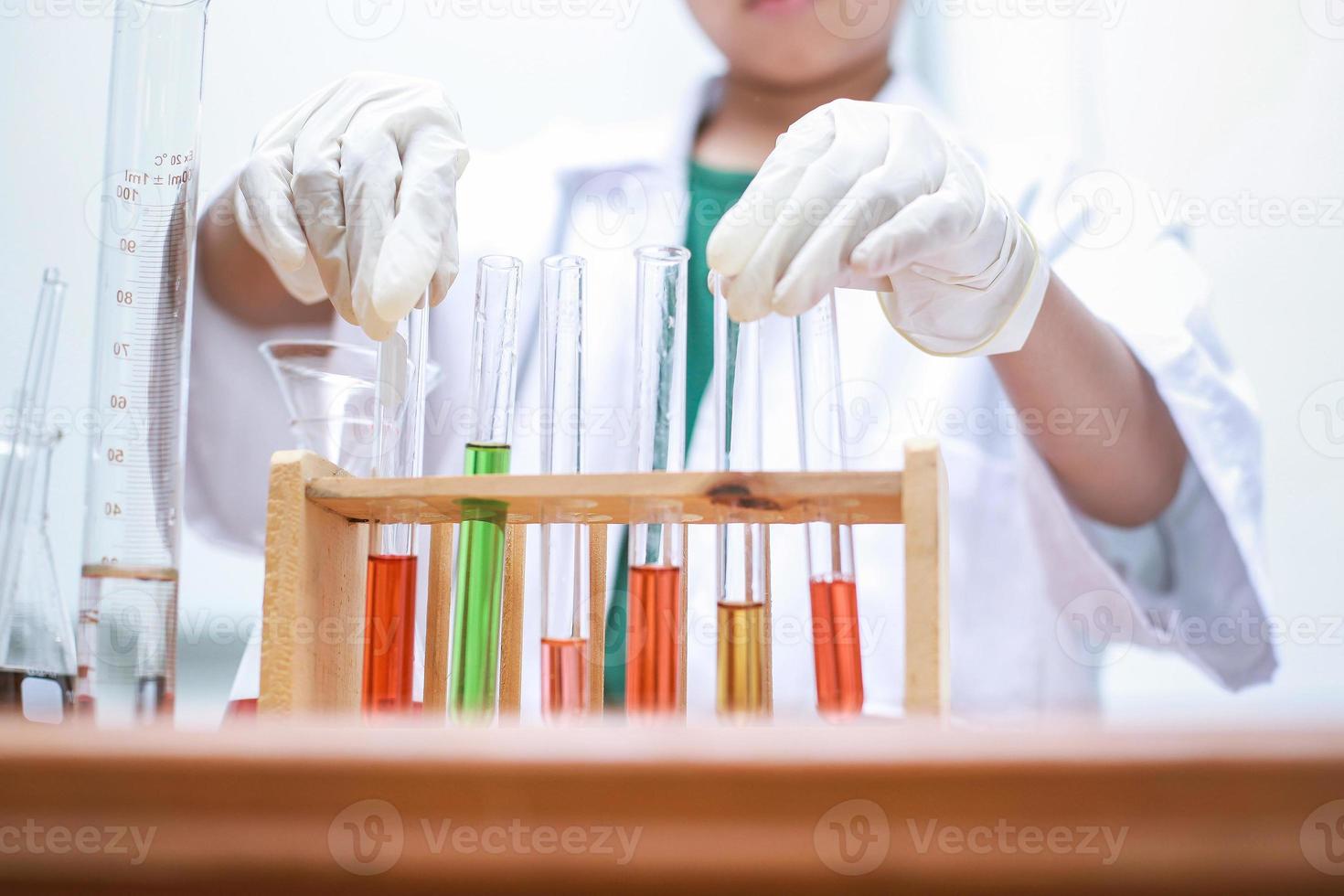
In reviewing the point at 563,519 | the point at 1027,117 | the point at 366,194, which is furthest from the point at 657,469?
the point at 1027,117

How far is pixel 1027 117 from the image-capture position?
151 cm

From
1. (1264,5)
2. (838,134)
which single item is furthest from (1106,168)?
(838,134)

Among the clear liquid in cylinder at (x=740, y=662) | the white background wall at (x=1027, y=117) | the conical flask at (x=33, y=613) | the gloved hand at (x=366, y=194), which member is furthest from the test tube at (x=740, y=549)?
the white background wall at (x=1027, y=117)

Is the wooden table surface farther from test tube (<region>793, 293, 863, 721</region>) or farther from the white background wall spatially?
the white background wall

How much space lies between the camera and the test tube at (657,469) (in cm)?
54

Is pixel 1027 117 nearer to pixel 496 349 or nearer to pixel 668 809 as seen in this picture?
pixel 496 349

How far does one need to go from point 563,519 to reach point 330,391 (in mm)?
333

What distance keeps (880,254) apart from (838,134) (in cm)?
12

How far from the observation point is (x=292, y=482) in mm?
541

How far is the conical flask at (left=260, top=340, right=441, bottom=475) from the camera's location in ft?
2.76

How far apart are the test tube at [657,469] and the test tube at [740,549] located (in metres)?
0.02

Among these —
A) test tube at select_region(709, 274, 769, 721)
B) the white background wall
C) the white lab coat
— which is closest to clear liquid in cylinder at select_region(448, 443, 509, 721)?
test tube at select_region(709, 274, 769, 721)

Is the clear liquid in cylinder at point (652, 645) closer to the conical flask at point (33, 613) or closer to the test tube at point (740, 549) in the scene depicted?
the test tube at point (740, 549)

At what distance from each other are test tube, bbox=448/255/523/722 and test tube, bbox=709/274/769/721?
116mm
